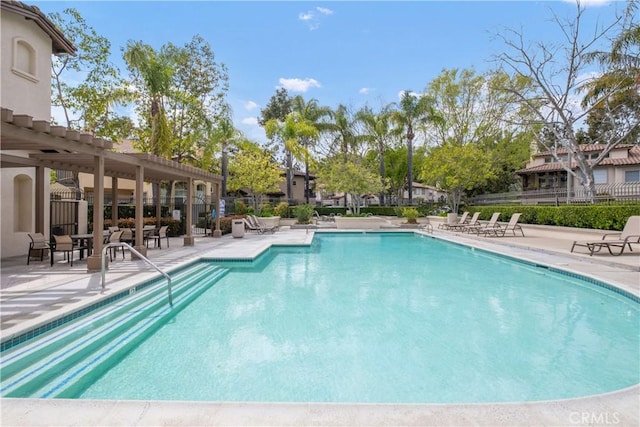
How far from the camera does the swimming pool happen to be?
3840mm

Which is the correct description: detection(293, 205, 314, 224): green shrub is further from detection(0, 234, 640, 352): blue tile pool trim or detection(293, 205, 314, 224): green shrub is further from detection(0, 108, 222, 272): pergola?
detection(0, 108, 222, 272): pergola

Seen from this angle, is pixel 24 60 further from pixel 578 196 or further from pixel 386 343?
pixel 578 196

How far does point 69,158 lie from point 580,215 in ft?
64.5

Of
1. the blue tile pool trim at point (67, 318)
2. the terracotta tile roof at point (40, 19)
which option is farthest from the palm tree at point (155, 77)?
the blue tile pool trim at point (67, 318)

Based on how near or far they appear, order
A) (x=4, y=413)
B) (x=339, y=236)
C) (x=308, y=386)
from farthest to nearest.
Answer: (x=339, y=236) → (x=308, y=386) → (x=4, y=413)

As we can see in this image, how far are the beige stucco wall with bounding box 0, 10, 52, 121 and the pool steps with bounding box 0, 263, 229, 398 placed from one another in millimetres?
8329

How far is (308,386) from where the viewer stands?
12.8 ft

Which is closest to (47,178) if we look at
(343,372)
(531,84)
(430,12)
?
(343,372)

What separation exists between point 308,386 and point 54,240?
28.7ft

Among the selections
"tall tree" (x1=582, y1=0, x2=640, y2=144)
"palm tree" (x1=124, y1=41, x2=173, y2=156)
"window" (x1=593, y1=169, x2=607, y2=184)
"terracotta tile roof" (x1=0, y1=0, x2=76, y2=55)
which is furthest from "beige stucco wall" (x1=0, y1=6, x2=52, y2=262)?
"window" (x1=593, y1=169, x2=607, y2=184)

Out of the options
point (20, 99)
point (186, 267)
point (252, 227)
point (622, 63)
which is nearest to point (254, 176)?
point (252, 227)

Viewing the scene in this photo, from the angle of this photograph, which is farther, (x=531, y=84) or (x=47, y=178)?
(x=531, y=84)

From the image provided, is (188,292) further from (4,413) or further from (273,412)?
(273,412)

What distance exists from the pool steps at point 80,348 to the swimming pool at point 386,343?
215mm
